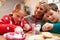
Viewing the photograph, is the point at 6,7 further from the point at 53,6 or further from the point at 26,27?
the point at 53,6

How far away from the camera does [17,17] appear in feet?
2.51

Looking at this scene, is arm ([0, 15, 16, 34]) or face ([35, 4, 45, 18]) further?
face ([35, 4, 45, 18])

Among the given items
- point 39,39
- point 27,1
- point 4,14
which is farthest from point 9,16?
point 39,39

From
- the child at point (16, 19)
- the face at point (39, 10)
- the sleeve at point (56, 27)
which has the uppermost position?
the face at point (39, 10)

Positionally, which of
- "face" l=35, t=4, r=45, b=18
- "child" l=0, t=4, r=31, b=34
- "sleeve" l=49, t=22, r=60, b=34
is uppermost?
"face" l=35, t=4, r=45, b=18

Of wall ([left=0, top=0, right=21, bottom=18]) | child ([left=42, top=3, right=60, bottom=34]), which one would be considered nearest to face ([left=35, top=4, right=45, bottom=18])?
child ([left=42, top=3, right=60, bottom=34])

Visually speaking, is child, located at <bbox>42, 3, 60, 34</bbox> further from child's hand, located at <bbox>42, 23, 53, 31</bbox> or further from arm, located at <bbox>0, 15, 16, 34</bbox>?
arm, located at <bbox>0, 15, 16, 34</bbox>

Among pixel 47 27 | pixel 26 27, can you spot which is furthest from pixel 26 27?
pixel 47 27

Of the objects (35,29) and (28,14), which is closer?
(35,29)

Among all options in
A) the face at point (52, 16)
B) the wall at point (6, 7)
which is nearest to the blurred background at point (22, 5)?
the wall at point (6, 7)

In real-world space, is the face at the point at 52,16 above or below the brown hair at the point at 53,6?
below

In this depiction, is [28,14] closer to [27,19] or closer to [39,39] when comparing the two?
[27,19]

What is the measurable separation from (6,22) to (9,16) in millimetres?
51

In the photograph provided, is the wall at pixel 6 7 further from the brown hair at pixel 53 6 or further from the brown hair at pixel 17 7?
the brown hair at pixel 53 6
